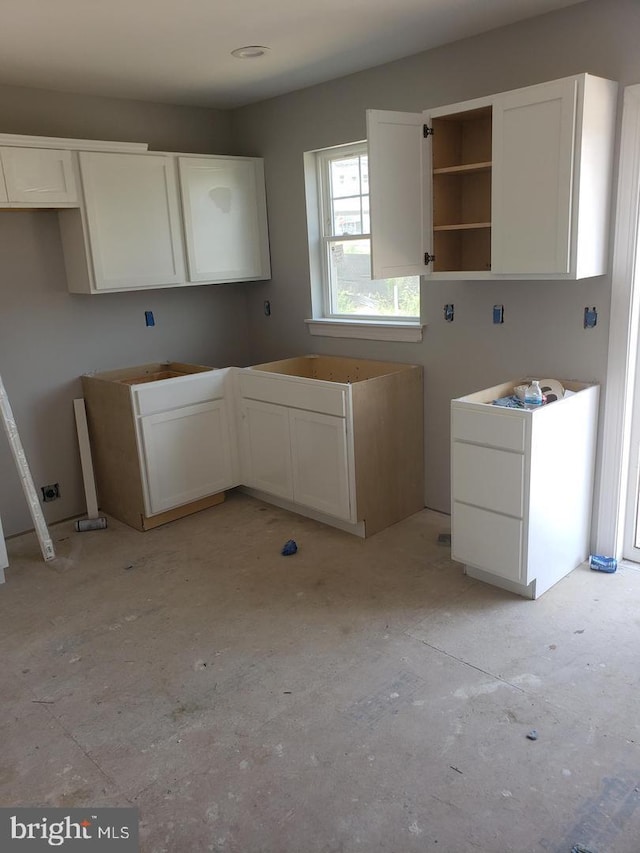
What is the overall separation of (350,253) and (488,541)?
7.08 feet

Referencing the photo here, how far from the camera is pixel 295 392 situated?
152 inches

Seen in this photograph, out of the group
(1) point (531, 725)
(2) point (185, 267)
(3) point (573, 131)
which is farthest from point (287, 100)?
(1) point (531, 725)

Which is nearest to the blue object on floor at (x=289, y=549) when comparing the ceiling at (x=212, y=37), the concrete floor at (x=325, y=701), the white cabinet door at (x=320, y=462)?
the concrete floor at (x=325, y=701)

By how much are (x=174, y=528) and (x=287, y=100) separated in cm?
282

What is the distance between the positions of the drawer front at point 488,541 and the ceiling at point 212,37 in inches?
87.9

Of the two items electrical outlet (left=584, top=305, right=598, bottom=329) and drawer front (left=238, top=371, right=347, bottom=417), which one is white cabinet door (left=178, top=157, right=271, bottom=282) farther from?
electrical outlet (left=584, top=305, right=598, bottom=329)

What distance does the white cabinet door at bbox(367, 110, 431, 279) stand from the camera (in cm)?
317

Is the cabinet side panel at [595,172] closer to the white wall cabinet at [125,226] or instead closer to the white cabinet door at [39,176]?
the white wall cabinet at [125,226]

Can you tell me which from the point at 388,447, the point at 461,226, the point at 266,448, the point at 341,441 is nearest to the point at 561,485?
the point at 388,447

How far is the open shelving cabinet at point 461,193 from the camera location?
3.36m

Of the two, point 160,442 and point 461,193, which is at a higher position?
point 461,193

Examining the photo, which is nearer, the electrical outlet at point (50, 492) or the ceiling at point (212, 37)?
the ceiling at point (212, 37)

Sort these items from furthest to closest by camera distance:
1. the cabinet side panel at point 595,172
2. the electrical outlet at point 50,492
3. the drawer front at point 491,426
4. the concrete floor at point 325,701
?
the electrical outlet at point 50,492
the drawer front at point 491,426
the cabinet side panel at point 595,172
the concrete floor at point 325,701

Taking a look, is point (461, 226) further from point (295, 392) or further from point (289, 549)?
point (289, 549)
